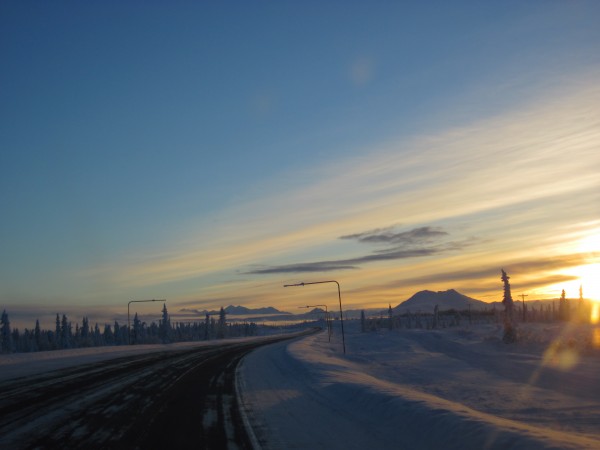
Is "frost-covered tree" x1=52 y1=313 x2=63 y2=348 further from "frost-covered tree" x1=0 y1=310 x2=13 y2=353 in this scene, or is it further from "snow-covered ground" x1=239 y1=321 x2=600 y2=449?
"snow-covered ground" x1=239 y1=321 x2=600 y2=449

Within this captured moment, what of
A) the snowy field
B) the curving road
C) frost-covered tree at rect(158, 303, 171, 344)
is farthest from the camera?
frost-covered tree at rect(158, 303, 171, 344)

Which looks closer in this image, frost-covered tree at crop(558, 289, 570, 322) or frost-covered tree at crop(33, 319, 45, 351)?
frost-covered tree at crop(33, 319, 45, 351)

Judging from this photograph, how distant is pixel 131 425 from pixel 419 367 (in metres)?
32.2

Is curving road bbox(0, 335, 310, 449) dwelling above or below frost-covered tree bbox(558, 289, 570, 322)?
above

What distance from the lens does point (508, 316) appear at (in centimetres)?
7612

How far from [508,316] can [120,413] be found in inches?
2816

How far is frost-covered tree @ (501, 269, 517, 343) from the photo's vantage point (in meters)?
73.1

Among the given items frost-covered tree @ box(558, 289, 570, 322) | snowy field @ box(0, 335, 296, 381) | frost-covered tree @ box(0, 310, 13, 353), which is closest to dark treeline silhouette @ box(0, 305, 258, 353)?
frost-covered tree @ box(0, 310, 13, 353)

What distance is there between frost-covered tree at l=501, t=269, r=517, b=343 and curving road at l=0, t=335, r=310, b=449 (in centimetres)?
5846

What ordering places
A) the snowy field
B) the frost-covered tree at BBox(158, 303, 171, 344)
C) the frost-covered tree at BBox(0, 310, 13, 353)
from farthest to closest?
the frost-covered tree at BBox(158, 303, 171, 344) → the frost-covered tree at BBox(0, 310, 13, 353) → the snowy field

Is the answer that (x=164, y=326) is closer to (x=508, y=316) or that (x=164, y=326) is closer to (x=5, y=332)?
(x=5, y=332)

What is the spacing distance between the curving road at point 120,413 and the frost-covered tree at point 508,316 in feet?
192

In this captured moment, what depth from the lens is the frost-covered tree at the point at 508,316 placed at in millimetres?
73081

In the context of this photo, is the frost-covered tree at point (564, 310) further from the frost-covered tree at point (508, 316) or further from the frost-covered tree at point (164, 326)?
the frost-covered tree at point (164, 326)
